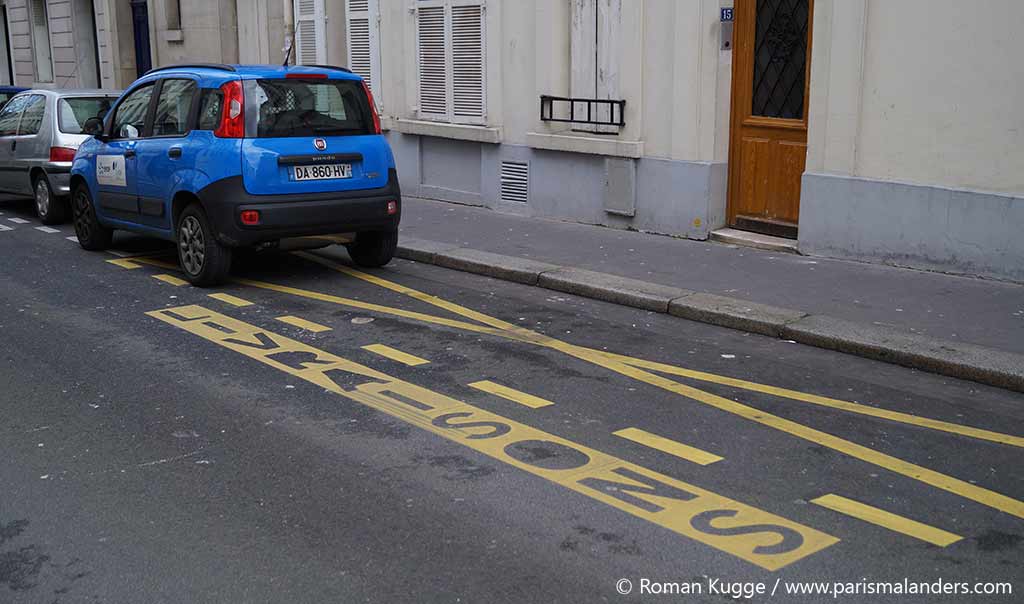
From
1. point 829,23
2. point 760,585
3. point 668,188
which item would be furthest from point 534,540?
point 668,188

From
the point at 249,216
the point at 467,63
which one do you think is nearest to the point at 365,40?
the point at 467,63

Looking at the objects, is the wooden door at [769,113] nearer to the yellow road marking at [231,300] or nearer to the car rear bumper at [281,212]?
the car rear bumper at [281,212]

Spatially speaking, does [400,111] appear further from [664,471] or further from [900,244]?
[664,471]

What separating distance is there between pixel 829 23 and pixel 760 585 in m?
7.64

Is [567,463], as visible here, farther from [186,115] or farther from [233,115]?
[186,115]

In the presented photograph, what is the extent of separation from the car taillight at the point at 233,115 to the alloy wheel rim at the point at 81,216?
3.16 m

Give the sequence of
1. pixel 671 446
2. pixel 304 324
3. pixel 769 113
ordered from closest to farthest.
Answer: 1. pixel 671 446
2. pixel 304 324
3. pixel 769 113

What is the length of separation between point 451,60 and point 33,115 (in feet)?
18.0

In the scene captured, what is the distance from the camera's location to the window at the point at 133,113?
→ 437 inches

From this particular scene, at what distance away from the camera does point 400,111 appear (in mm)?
16609

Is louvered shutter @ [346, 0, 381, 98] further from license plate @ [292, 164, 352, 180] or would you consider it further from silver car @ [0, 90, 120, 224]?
license plate @ [292, 164, 352, 180]

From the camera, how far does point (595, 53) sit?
13.2 m

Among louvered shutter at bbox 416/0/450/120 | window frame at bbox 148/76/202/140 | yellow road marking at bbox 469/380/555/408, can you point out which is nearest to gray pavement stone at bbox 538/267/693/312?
yellow road marking at bbox 469/380/555/408

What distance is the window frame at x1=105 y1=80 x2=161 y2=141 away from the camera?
36.0 ft
